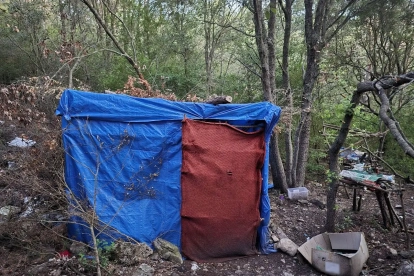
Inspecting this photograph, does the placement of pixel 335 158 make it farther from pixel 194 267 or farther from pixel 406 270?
pixel 194 267

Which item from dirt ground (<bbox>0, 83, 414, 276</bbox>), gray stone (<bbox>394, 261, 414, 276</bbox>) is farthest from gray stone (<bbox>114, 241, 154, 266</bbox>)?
gray stone (<bbox>394, 261, 414, 276</bbox>)

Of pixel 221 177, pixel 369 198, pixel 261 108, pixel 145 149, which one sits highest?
pixel 261 108

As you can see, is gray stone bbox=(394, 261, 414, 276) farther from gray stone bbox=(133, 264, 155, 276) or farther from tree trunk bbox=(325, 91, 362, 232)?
gray stone bbox=(133, 264, 155, 276)

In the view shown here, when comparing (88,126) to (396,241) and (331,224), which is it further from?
(396,241)

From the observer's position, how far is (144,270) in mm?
3375

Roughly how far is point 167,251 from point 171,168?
101cm

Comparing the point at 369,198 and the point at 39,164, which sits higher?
the point at 39,164

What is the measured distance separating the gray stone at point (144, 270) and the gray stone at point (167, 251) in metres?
0.31

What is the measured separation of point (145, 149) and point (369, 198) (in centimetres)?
575

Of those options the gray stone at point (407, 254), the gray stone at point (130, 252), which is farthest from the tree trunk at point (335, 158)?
the gray stone at point (130, 252)

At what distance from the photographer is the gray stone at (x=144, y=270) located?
3.33m

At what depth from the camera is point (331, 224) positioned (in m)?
4.71

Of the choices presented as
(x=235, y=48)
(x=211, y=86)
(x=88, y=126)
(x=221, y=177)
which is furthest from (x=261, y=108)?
(x=235, y=48)

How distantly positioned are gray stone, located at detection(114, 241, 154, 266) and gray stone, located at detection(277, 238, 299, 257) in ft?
5.91
